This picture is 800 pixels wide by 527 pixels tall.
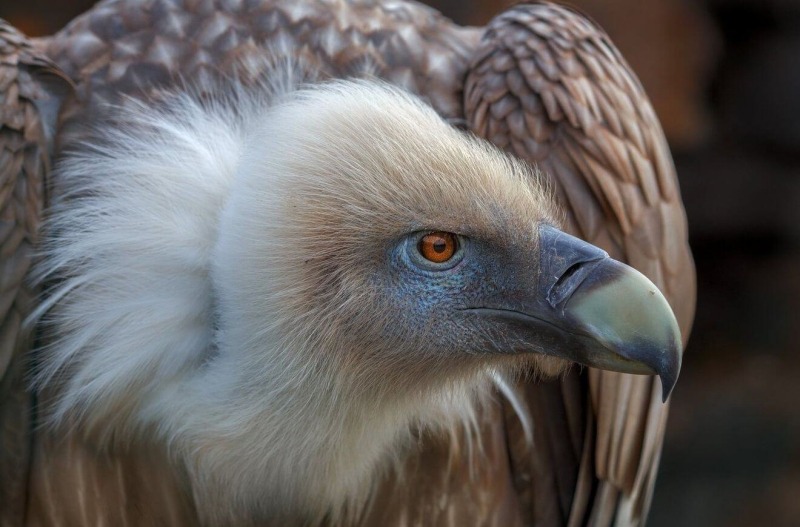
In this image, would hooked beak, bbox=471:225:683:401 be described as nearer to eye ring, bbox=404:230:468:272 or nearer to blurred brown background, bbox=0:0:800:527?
eye ring, bbox=404:230:468:272

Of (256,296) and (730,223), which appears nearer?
(256,296)

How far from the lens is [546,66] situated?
322 cm

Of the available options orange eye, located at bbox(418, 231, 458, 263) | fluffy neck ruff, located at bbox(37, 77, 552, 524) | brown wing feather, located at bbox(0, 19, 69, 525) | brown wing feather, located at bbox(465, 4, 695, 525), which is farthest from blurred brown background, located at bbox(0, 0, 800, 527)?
orange eye, located at bbox(418, 231, 458, 263)

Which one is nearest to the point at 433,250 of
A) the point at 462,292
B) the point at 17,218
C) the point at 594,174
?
the point at 462,292

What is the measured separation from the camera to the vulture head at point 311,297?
250 cm

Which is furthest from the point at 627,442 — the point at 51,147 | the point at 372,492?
the point at 51,147

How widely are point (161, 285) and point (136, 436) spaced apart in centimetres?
41

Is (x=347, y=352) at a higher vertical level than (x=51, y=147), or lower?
lower

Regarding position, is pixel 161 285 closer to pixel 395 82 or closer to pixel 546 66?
pixel 395 82

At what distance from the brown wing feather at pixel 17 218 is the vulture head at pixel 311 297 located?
0.07 m

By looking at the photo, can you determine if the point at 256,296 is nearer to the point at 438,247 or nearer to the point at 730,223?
the point at 438,247

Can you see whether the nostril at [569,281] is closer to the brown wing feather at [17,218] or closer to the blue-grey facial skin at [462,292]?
the blue-grey facial skin at [462,292]

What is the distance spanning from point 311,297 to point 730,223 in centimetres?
451

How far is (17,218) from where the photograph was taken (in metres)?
2.85
